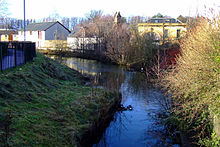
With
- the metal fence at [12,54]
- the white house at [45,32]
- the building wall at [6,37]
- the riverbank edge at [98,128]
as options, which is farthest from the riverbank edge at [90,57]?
the building wall at [6,37]

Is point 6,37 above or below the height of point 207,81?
above

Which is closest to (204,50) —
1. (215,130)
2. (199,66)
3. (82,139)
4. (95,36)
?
(199,66)

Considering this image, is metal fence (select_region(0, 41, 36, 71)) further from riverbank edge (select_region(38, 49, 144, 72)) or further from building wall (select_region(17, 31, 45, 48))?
building wall (select_region(17, 31, 45, 48))

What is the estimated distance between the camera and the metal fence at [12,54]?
10297 millimetres

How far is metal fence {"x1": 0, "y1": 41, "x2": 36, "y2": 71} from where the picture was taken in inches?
405

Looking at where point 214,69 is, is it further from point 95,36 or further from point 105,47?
point 95,36

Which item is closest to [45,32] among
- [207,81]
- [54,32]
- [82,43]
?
[54,32]

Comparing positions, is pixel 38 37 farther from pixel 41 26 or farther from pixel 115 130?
pixel 115 130

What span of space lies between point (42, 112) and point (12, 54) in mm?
5788

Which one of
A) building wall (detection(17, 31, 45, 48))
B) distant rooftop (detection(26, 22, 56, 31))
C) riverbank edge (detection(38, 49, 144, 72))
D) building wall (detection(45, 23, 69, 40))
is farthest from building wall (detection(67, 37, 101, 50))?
distant rooftop (detection(26, 22, 56, 31))

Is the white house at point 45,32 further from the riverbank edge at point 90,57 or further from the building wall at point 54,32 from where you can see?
the riverbank edge at point 90,57

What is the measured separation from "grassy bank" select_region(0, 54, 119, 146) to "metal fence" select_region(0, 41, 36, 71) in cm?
126

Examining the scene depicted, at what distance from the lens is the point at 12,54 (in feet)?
38.8

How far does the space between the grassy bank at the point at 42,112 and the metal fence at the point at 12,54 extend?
4.15ft
